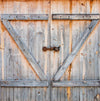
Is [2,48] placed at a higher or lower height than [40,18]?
lower

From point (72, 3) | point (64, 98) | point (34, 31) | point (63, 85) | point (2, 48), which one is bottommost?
point (64, 98)

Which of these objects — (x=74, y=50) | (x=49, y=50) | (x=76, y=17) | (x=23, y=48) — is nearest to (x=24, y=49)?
(x=23, y=48)

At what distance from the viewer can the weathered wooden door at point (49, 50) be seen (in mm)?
2590

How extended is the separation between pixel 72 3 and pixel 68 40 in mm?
766

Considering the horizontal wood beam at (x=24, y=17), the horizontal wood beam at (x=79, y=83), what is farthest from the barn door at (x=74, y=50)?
the horizontal wood beam at (x=24, y=17)

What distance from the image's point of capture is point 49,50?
2.63m

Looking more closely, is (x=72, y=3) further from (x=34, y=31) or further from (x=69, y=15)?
(x=34, y=31)

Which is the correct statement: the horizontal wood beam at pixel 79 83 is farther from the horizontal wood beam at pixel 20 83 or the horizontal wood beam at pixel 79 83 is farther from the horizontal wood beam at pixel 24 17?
the horizontal wood beam at pixel 24 17

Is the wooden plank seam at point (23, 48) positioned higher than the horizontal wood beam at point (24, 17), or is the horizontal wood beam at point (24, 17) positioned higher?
the horizontal wood beam at point (24, 17)

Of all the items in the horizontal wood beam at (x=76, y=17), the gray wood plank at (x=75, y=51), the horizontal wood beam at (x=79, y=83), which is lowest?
the horizontal wood beam at (x=79, y=83)

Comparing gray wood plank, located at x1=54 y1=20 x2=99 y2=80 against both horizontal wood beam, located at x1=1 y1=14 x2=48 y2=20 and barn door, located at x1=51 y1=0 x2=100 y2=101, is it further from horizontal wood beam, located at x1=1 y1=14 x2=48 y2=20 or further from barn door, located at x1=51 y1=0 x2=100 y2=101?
horizontal wood beam, located at x1=1 y1=14 x2=48 y2=20

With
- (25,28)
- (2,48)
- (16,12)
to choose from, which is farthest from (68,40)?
(2,48)

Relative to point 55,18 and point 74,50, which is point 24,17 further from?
point 74,50

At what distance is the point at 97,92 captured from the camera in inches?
105
